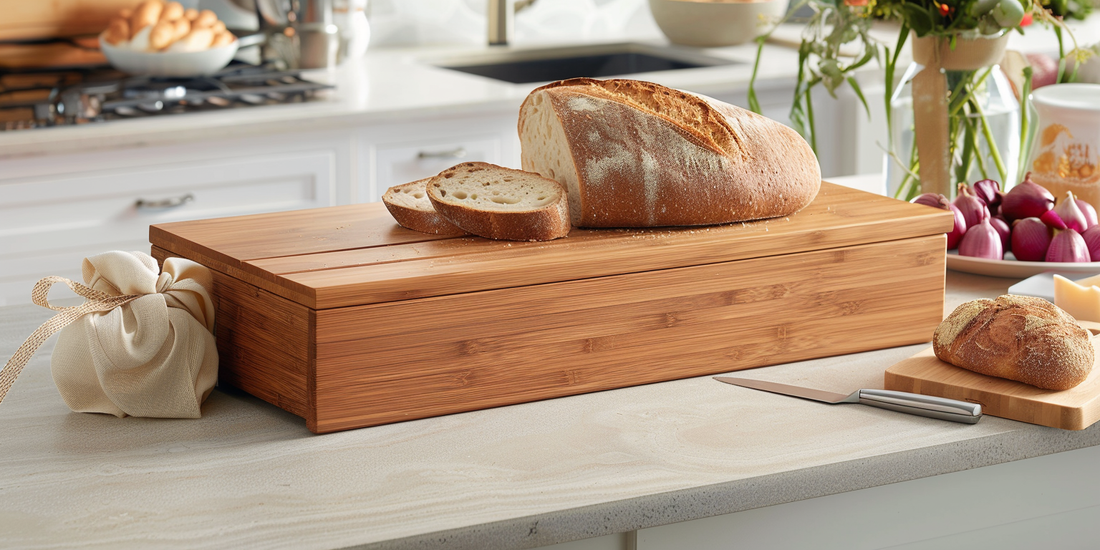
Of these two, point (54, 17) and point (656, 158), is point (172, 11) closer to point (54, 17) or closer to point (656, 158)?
point (54, 17)

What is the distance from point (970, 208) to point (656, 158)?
1.78 feet

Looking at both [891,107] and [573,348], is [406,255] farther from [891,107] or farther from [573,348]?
[891,107]

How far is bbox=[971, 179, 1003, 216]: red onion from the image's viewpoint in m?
1.50

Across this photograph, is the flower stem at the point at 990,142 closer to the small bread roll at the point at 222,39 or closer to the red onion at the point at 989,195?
the red onion at the point at 989,195

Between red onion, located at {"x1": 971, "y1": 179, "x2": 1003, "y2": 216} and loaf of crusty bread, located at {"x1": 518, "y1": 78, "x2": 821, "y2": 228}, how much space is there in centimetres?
43

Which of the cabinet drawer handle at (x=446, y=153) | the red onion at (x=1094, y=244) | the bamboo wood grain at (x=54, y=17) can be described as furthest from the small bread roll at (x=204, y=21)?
the red onion at (x=1094, y=244)

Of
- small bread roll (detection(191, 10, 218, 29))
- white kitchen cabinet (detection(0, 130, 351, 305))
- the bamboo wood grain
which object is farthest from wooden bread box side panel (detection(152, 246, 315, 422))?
the bamboo wood grain

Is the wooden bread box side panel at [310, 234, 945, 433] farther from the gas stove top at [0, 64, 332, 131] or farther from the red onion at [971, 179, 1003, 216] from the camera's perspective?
the gas stove top at [0, 64, 332, 131]

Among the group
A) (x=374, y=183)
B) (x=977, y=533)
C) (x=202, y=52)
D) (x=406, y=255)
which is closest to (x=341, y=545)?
(x=406, y=255)

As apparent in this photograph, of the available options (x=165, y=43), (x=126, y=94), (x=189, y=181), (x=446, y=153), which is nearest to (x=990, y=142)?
(x=446, y=153)

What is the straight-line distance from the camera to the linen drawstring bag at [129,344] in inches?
37.9

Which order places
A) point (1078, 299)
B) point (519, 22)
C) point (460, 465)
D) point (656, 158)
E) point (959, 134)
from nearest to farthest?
point (460, 465)
point (656, 158)
point (1078, 299)
point (959, 134)
point (519, 22)

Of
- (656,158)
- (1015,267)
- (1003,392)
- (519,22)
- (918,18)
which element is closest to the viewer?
(1003,392)

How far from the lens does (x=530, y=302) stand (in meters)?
1.00
